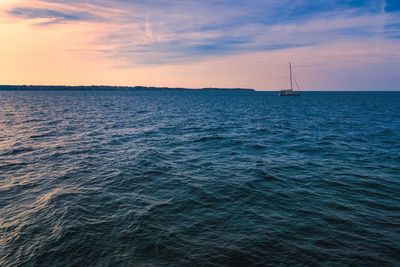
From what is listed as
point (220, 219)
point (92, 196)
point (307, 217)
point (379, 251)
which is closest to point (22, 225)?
point (92, 196)

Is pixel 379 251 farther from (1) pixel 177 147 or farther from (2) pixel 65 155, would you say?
(2) pixel 65 155

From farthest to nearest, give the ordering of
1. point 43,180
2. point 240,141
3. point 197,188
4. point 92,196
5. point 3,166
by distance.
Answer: point 240,141, point 3,166, point 43,180, point 197,188, point 92,196

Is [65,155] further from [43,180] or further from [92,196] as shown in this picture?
[92,196]

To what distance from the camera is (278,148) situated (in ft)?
94.2

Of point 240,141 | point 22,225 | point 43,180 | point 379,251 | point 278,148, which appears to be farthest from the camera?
point 240,141

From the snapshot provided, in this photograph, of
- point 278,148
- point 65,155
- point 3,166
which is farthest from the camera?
point 278,148

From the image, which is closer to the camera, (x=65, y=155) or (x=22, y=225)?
(x=22, y=225)

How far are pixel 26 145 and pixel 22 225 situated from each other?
21.0 m

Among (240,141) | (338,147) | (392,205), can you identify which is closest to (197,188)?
(392,205)

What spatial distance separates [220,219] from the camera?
12.9 m

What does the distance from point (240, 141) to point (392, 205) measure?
1972 cm

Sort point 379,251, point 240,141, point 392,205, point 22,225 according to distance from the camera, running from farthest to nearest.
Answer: point 240,141, point 392,205, point 22,225, point 379,251

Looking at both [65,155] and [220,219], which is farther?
[65,155]

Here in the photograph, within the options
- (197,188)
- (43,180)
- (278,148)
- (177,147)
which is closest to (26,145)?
(43,180)
